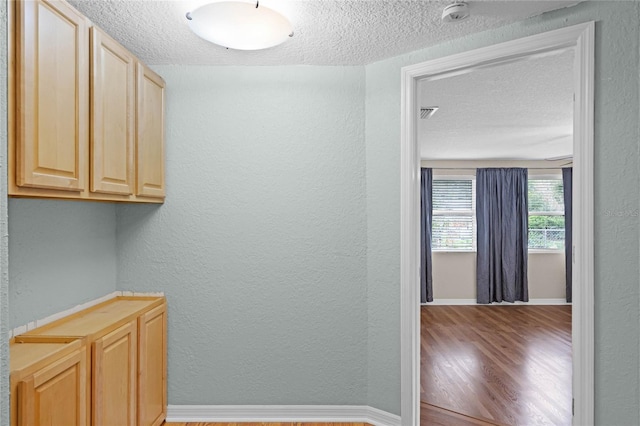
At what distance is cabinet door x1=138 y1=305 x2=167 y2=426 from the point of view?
2221 millimetres

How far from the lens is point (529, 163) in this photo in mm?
6699

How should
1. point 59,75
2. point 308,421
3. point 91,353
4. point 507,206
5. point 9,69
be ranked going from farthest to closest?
point 507,206 → point 308,421 → point 91,353 → point 59,75 → point 9,69

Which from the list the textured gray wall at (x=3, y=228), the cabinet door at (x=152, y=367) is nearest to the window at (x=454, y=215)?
the cabinet door at (x=152, y=367)

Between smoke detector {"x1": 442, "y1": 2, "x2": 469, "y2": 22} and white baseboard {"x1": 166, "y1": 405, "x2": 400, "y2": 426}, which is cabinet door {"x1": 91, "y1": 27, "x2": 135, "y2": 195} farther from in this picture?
smoke detector {"x1": 442, "y1": 2, "x2": 469, "y2": 22}

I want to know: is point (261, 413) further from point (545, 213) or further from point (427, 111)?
point (545, 213)

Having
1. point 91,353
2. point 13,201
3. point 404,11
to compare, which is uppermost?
point 404,11

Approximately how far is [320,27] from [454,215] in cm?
542

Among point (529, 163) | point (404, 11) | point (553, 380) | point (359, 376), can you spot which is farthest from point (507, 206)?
point (404, 11)

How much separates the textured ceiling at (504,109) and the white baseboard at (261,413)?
1934mm

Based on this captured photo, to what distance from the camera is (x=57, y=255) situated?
6.74 ft

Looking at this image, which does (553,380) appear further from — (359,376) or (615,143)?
(615,143)

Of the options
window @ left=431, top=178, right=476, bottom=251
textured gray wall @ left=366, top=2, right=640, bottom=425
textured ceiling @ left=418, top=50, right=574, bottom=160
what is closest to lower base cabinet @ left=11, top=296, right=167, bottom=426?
textured ceiling @ left=418, top=50, right=574, bottom=160

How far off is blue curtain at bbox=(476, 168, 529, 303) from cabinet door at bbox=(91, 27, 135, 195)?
19.2ft

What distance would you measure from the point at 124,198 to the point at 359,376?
1.85m
